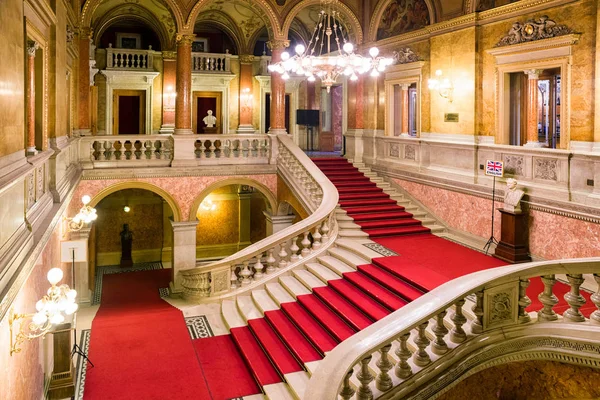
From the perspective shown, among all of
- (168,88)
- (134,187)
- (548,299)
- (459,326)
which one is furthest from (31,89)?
(168,88)

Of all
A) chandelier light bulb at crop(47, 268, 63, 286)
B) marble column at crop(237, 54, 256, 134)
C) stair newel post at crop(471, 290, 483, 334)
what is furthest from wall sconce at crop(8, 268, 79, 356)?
marble column at crop(237, 54, 256, 134)

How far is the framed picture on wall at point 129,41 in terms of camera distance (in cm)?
1852

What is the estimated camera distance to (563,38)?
902 centimetres

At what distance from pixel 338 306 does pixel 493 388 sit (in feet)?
9.03

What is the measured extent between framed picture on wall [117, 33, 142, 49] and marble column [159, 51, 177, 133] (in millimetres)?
1467

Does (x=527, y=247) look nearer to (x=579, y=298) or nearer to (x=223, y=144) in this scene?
(x=579, y=298)

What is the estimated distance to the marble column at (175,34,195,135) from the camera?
13.9 meters

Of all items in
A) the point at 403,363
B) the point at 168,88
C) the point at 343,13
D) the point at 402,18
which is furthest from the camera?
the point at 168,88

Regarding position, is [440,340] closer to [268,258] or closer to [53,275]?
[53,275]

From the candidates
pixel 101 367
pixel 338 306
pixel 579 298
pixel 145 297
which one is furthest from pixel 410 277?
pixel 145 297

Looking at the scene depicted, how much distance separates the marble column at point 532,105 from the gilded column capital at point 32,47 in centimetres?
830

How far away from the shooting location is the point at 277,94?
14891mm

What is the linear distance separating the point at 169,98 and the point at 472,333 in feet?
48.4

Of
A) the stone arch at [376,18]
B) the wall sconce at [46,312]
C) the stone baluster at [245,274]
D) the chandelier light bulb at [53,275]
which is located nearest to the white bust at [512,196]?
the stone baluster at [245,274]
